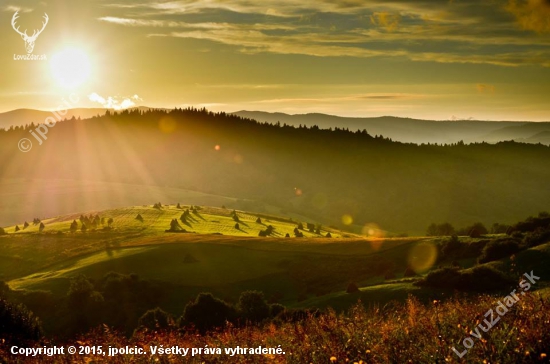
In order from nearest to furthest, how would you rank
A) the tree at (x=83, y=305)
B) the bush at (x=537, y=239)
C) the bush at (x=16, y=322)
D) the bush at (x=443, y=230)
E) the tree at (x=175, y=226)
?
the bush at (x=16, y=322) < the bush at (x=537, y=239) < the tree at (x=83, y=305) < the tree at (x=175, y=226) < the bush at (x=443, y=230)

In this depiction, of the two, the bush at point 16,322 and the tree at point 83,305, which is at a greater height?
the bush at point 16,322

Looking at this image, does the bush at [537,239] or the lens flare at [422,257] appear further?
the lens flare at [422,257]

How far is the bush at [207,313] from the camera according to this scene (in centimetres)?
5044

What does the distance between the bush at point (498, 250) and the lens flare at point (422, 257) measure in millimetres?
8569

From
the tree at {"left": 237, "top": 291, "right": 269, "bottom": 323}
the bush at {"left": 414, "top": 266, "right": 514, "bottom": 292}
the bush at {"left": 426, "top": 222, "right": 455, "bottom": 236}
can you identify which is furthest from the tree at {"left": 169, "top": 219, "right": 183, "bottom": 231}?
the bush at {"left": 414, "top": 266, "right": 514, "bottom": 292}

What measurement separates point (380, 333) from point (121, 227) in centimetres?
15222

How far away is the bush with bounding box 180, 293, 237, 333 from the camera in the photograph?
50438 mm

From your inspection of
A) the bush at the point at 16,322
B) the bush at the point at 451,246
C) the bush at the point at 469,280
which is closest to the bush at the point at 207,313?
the bush at the point at 16,322

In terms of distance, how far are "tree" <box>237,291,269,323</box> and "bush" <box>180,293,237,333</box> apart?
135 centimetres

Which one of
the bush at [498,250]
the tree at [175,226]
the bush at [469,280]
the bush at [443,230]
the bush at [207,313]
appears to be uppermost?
the tree at [175,226]

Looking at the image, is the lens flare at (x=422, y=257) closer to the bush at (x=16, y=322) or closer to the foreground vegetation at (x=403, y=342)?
the bush at (x=16, y=322)

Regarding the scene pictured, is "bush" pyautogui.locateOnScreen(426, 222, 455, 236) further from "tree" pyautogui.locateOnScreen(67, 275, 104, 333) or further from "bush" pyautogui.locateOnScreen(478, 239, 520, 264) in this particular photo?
"tree" pyautogui.locateOnScreen(67, 275, 104, 333)

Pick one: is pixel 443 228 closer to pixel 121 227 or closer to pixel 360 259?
pixel 360 259

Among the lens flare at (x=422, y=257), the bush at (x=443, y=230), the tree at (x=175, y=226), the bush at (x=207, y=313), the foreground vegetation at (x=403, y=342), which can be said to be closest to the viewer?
the foreground vegetation at (x=403, y=342)
